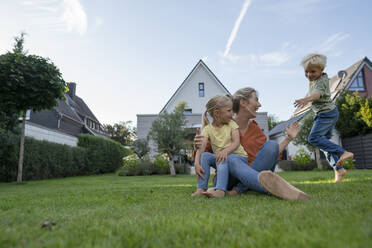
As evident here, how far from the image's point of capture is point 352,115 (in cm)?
1505

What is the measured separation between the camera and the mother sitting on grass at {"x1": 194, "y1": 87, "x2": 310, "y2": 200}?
2008 millimetres

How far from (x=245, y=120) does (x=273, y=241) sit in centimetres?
216

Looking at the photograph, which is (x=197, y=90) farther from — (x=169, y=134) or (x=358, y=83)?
(x=358, y=83)

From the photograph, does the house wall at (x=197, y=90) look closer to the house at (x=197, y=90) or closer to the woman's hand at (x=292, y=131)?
the house at (x=197, y=90)

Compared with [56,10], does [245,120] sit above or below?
below

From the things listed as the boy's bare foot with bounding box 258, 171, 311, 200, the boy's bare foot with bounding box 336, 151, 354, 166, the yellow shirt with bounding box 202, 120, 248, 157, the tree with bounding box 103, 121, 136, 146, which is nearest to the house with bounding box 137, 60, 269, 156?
the boy's bare foot with bounding box 336, 151, 354, 166

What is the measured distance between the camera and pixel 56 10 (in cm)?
736

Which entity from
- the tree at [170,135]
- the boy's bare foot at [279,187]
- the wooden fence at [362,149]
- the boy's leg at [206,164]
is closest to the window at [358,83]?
the wooden fence at [362,149]

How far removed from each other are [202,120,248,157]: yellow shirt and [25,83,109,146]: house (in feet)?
32.0

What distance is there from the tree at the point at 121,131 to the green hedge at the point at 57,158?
18.1 metres

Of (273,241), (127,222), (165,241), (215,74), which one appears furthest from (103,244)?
(215,74)

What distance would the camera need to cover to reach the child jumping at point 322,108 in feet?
10.7

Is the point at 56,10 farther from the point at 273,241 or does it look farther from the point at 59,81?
the point at 273,241

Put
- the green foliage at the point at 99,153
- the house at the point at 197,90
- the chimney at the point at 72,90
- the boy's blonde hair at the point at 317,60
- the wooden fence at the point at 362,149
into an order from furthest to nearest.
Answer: the chimney at the point at 72,90, the house at the point at 197,90, the green foliage at the point at 99,153, the wooden fence at the point at 362,149, the boy's blonde hair at the point at 317,60
